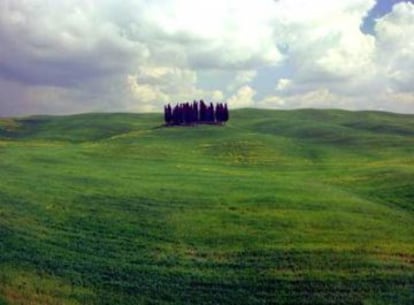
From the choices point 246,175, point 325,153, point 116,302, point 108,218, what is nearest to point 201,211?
point 108,218

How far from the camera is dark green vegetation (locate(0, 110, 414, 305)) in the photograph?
106 ft

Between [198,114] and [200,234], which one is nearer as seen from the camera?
[200,234]

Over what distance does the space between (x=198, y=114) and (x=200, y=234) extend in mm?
113887

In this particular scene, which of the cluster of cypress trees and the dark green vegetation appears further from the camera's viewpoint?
the cluster of cypress trees

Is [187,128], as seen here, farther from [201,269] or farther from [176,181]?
[201,269]

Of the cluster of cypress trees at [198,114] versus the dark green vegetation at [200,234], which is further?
the cluster of cypress trees at [198,114]

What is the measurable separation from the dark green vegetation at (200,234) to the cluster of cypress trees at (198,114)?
78608 mm

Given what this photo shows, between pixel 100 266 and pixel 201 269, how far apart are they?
6.44 metres

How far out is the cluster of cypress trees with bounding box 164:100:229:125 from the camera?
151m

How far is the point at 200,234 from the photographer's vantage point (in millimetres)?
39688

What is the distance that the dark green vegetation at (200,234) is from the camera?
3234cm

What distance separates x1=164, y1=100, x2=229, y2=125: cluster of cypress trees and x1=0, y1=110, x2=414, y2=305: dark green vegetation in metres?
78.6

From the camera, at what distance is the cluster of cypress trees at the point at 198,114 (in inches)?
5940

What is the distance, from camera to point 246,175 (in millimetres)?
66125
